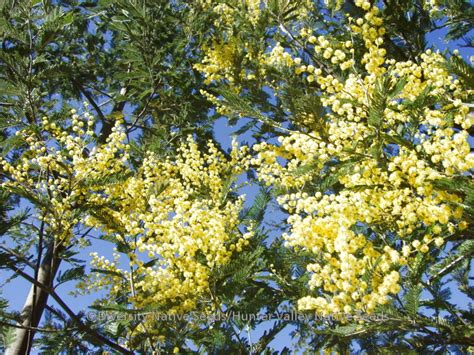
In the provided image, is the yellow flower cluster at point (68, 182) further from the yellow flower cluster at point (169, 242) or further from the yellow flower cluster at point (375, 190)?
the yellow flower cluster at point (375, 190)

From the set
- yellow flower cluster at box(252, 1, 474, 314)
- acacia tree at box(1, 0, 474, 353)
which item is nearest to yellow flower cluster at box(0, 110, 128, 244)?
acacia tree at box(1, 0, 474, 353)

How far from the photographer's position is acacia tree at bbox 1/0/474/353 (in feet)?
6.48

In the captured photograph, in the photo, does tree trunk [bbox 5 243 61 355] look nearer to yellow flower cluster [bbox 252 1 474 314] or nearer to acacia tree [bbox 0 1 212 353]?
acacia tree [bbox 0 1 212 353]

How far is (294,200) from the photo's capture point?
2.82 meters

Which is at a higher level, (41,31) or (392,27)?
(392,27)

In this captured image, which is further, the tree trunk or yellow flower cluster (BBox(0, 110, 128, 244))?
the tree trunk

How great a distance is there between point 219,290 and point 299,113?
1.23m

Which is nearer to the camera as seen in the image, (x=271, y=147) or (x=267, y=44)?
(x=271, y=147)

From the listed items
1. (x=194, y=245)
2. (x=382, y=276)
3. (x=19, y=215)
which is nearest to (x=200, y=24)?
(x=19, y=215)

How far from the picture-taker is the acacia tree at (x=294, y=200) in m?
1.97

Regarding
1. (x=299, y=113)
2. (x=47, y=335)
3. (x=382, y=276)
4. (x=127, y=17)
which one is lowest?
(x=382, y=276)

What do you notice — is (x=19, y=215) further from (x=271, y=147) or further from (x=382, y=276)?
(x=382, y=276)

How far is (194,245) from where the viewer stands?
255cm

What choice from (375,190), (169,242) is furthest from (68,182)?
(375,190)
